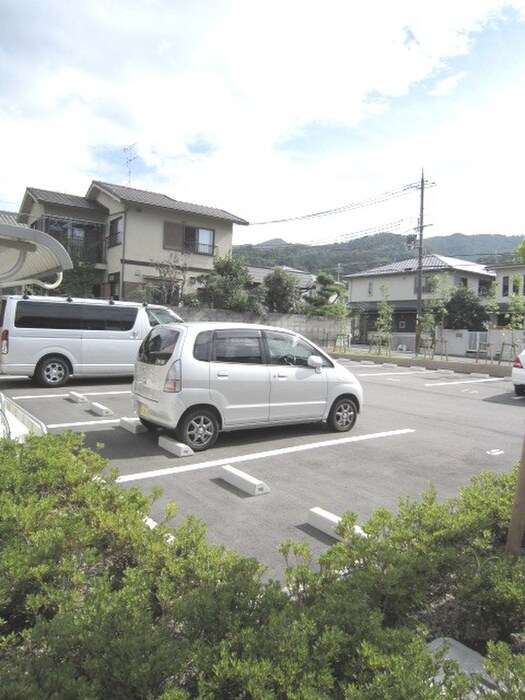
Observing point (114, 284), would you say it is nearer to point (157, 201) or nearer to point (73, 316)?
point (157, 201)

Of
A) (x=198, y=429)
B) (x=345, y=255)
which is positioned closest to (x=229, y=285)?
(x=198, y=429)

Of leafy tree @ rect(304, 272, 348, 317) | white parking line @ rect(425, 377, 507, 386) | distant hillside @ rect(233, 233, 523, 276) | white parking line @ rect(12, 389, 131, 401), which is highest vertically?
distant hillside @ rect(233, 233, 523, 276)

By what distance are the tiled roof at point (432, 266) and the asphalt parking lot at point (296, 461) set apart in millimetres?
33298

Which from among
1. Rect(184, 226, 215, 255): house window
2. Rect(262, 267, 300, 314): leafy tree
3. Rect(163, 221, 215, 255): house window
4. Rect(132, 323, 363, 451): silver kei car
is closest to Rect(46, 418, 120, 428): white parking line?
Rect(132, 323, 363, 451): silver kei car

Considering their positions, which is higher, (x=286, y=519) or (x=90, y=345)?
(x=90, y=345)

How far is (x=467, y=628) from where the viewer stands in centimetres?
257

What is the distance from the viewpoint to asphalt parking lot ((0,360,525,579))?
4.23m

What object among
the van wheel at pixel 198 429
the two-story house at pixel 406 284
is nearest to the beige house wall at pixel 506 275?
the two-story house at pixel 406 284

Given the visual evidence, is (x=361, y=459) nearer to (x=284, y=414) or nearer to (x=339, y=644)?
(x=284, y=414)

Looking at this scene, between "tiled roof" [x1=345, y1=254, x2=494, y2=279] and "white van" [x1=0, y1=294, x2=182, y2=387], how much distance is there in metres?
34.1

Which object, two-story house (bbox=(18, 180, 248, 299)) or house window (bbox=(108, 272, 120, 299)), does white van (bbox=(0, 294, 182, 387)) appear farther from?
house window (bbox=(108, 272, 120, 299))

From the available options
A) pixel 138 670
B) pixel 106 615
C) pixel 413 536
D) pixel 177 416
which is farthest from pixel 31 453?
pixel 413 536

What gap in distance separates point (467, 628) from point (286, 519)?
1.86m

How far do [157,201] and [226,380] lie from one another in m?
22.0
